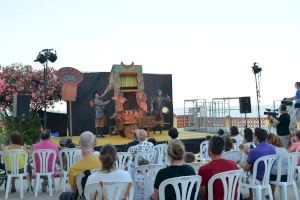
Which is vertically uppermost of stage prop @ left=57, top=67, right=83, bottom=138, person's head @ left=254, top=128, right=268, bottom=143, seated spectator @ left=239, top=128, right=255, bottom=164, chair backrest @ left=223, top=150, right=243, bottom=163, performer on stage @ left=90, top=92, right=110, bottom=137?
stage prop @ left=57, top=67, right=83, bottom=138

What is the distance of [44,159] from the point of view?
19.7 feet

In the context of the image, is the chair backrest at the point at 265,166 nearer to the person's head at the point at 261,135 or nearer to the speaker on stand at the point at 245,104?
the person's head at the point at 261,135

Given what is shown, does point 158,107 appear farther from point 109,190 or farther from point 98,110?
point 109,190

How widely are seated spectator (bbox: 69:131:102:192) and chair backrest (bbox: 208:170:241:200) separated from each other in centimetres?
111

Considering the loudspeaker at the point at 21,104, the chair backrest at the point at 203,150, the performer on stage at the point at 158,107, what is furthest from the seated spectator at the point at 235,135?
the performer on stage at the point at 158,107

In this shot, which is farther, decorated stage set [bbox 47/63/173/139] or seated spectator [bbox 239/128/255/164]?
decorated stage set [bbox 47/63/173/139]

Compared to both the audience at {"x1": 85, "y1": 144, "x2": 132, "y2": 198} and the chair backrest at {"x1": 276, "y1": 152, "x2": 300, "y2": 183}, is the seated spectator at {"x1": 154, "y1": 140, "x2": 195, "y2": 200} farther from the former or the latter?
the chair backrest at {"x1": 276, "y1": 152, "x2": 300, "y2": 183}

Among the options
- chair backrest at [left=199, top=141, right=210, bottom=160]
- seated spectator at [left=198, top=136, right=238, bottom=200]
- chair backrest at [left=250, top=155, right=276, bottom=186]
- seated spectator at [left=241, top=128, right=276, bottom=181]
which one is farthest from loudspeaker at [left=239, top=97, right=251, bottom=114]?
seated spectator at [left=198, top=136, right=238, bottom=200]

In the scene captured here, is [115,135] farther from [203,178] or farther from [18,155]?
[203,178]

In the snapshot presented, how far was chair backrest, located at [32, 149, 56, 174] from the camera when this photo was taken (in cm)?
596

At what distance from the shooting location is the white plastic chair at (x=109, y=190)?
3090mm

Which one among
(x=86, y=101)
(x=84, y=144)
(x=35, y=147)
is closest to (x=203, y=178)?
(x=84, y=144)

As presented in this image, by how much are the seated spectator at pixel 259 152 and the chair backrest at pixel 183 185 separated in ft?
4.77

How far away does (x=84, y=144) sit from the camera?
3.94 meters
